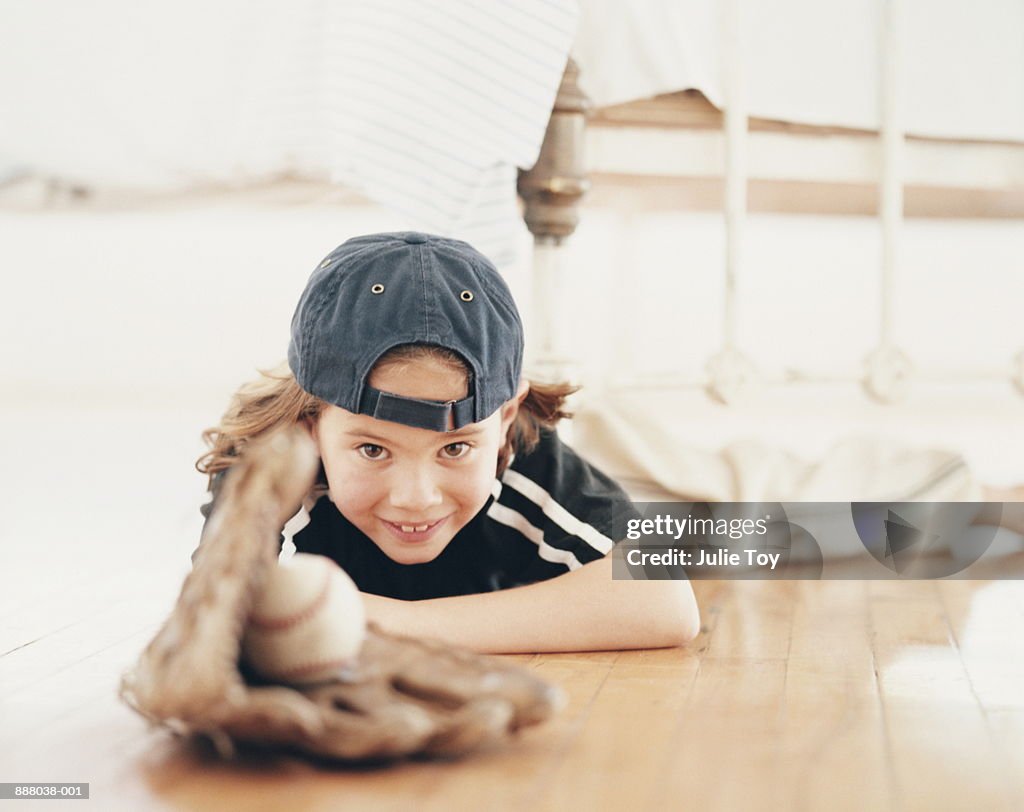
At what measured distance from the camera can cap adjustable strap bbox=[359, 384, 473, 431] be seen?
2.63 ft

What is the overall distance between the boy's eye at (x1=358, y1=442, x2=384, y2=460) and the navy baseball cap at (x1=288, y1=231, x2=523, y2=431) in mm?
36

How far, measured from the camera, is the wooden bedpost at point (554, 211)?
1355 mm

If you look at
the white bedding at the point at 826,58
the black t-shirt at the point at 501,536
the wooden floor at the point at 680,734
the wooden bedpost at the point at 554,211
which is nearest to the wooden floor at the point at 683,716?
the wooden floor at the point at 680,734

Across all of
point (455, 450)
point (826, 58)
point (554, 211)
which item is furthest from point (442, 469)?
point (826, 58)

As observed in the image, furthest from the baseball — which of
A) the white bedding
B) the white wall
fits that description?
the white wall

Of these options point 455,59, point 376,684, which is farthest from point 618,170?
point 376,684

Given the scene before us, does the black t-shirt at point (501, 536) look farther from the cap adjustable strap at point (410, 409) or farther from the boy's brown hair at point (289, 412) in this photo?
the cap adjustable strap at point (410, 409)

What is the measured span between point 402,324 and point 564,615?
25cm

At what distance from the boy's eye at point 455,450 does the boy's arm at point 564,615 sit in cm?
11

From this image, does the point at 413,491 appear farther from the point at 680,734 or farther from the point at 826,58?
the point at 826,58

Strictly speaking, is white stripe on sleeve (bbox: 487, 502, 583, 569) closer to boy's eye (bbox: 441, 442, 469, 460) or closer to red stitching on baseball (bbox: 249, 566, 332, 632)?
boy's eye (bbox: 441, 442, 469, 460)

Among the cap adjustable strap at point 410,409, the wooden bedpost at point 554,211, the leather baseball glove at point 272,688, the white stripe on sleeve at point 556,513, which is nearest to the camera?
the leather baseball glove at point 272,688

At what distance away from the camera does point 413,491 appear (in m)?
0.82

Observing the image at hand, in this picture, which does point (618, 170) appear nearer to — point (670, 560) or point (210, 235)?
point (670, 560)
